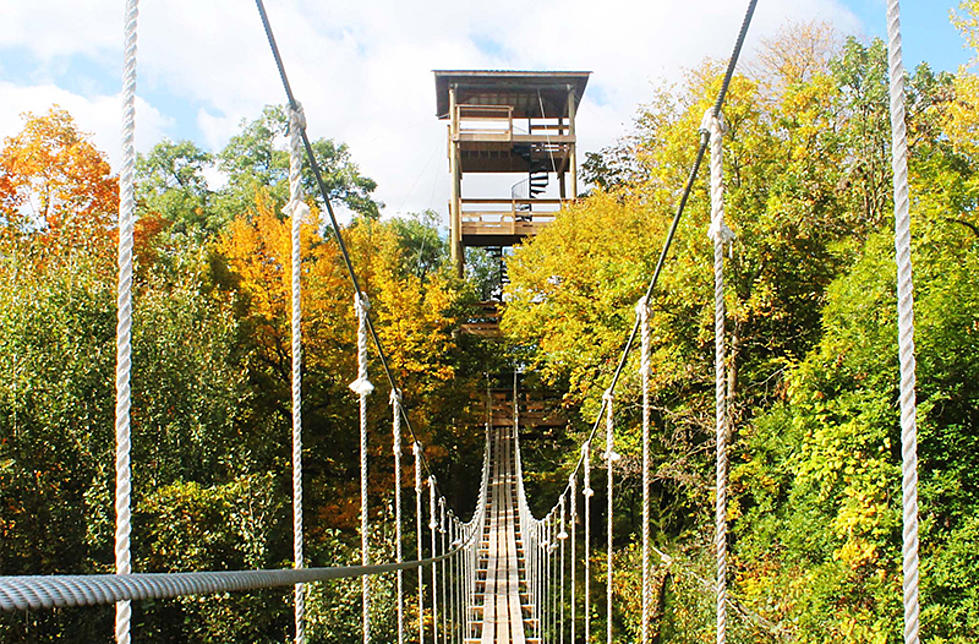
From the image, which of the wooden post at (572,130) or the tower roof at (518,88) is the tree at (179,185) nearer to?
the tower roof at (518,88)

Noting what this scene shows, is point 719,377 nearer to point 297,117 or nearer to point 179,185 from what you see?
point 297,117

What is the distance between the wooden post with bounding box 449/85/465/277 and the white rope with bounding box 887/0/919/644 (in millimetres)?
14487

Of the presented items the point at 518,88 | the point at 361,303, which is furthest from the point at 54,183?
the point at 518,88

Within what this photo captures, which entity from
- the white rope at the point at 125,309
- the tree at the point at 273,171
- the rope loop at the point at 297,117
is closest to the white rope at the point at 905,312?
the white rope at the point at 125,309

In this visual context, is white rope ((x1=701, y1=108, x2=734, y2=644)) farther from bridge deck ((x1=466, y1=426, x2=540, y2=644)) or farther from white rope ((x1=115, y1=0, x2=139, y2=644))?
bridge deck ((x1=466, y1=426, x2=540, y2=644))

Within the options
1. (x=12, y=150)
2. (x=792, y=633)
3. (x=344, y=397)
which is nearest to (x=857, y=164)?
(x=792, y=633)

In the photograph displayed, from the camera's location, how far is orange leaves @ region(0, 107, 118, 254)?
9047mm

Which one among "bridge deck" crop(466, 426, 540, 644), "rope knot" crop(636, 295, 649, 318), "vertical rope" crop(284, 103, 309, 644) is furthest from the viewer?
"bridge deck" crop(466, 426, 540, 644)

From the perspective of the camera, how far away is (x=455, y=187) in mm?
16016

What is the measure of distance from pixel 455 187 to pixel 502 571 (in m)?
7.99

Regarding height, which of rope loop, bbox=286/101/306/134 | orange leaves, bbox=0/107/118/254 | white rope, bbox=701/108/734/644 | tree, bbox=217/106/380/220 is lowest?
white rope, bbox=701/108/734/644

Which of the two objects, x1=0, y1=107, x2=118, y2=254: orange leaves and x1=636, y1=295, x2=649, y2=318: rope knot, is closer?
x1=636, y1=295, x2=649, y2=318: rope knot

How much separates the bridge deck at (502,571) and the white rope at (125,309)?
Result: 770 cm

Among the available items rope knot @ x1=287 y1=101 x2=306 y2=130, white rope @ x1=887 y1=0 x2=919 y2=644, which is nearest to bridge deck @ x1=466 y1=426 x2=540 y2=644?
rope knot @ x1=287 y1=101 x2=306 y2=130
